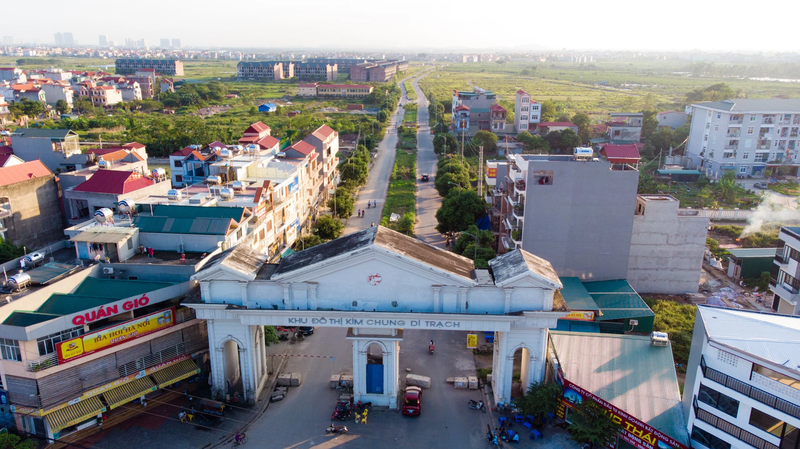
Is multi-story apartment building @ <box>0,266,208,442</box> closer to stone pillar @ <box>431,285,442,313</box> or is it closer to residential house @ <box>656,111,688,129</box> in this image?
stone pillar @ <box>431,285,442,313</box>

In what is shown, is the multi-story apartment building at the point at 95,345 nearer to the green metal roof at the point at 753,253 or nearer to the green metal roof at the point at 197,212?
the green metal roof at the point at 197,212

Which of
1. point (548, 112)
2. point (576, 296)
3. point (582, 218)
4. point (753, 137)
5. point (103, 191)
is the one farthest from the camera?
point (548, 112)

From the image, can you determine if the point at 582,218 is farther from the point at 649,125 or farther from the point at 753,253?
the point at 649,125

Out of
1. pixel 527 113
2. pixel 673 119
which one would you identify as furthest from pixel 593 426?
pixel 673 119

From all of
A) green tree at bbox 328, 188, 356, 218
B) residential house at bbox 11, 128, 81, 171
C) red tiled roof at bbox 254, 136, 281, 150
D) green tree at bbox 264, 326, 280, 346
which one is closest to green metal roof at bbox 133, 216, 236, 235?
green tree at bbox 264, 326, 280, 346

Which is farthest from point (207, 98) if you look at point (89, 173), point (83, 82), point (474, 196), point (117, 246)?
point (117, 246)

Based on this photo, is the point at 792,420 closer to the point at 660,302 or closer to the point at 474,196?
the point at 660,302
